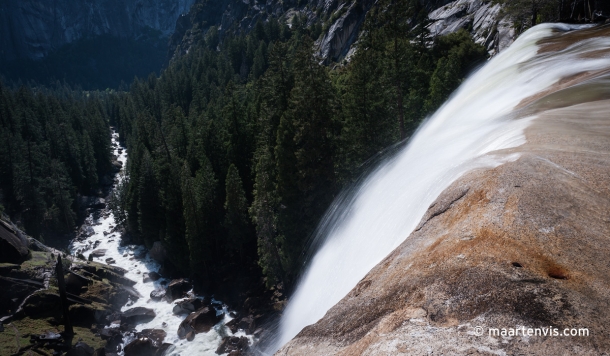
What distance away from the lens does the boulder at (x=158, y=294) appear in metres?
42.5

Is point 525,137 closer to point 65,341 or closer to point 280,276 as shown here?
point 280,276

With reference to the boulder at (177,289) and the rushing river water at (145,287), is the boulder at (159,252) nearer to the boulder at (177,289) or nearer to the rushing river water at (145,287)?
the rushing river water at (145,287)

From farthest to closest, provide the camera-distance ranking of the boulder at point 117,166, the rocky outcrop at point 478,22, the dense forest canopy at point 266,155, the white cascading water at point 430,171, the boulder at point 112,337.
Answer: the boulder at point 117,166, the rocky outcrop at point 478,22, the boulder at point 112,337, the dense forest canopy at point 266,155, the white cascading water at point 430,171

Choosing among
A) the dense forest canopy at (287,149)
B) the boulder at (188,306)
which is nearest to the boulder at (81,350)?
the boulder at (188,306)

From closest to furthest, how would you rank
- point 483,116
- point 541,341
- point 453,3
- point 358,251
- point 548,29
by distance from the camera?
point 541,341
point 358,251
point 483,116
point 548,29
point 453,3

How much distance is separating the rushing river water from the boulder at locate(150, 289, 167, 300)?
1.84 feet

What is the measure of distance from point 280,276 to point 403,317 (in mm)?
27456

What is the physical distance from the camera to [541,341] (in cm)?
476

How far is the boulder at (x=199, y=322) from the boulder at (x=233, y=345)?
376 centimetres

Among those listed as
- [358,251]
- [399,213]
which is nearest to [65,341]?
[358,251]

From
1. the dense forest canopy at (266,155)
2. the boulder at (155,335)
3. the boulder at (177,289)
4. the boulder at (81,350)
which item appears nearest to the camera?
the dense forest canopy at (266,155)

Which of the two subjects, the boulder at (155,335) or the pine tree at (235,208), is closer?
the boulder at (155,335)

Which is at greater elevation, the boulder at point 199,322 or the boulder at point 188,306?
the boulder at point 188,306

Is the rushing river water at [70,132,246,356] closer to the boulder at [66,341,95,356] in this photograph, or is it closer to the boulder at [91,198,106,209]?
the boulder at [91,198,106,209]
